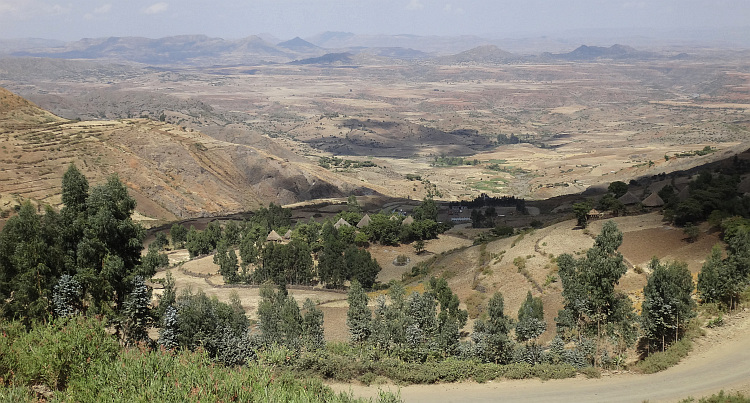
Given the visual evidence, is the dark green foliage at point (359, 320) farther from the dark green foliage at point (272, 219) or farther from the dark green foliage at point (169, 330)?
the dark green foliage at point (272, 219)

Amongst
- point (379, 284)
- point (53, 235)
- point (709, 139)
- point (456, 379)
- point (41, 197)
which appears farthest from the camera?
point (709, 139)

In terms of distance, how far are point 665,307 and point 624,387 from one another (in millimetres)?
4465

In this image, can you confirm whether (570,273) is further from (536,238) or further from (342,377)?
(536,238)

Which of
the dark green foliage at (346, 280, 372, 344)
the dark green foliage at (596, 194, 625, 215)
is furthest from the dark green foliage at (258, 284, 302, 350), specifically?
the dark green foliage at (596, 194, 625, 215)

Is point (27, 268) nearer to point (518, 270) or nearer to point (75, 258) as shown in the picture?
point (75, 258)

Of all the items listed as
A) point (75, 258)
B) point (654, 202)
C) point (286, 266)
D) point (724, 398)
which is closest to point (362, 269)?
point (286, 266)

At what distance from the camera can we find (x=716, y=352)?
74.5 ft

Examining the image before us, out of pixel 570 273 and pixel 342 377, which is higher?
pixel 570 273

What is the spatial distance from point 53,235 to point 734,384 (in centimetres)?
2639

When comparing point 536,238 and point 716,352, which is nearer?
point 716,352

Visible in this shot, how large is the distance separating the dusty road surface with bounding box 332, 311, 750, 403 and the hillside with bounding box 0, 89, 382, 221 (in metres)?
69.9

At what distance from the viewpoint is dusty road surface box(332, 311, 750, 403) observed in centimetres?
1986

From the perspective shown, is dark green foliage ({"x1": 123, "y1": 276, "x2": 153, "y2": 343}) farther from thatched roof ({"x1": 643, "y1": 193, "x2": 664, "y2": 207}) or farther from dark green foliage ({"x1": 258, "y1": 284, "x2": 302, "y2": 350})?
thatched roof ({"x1": 643, "y1": 193, "x2": 664, "y2": 207})

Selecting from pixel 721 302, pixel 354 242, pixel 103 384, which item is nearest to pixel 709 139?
pixel 354 242
